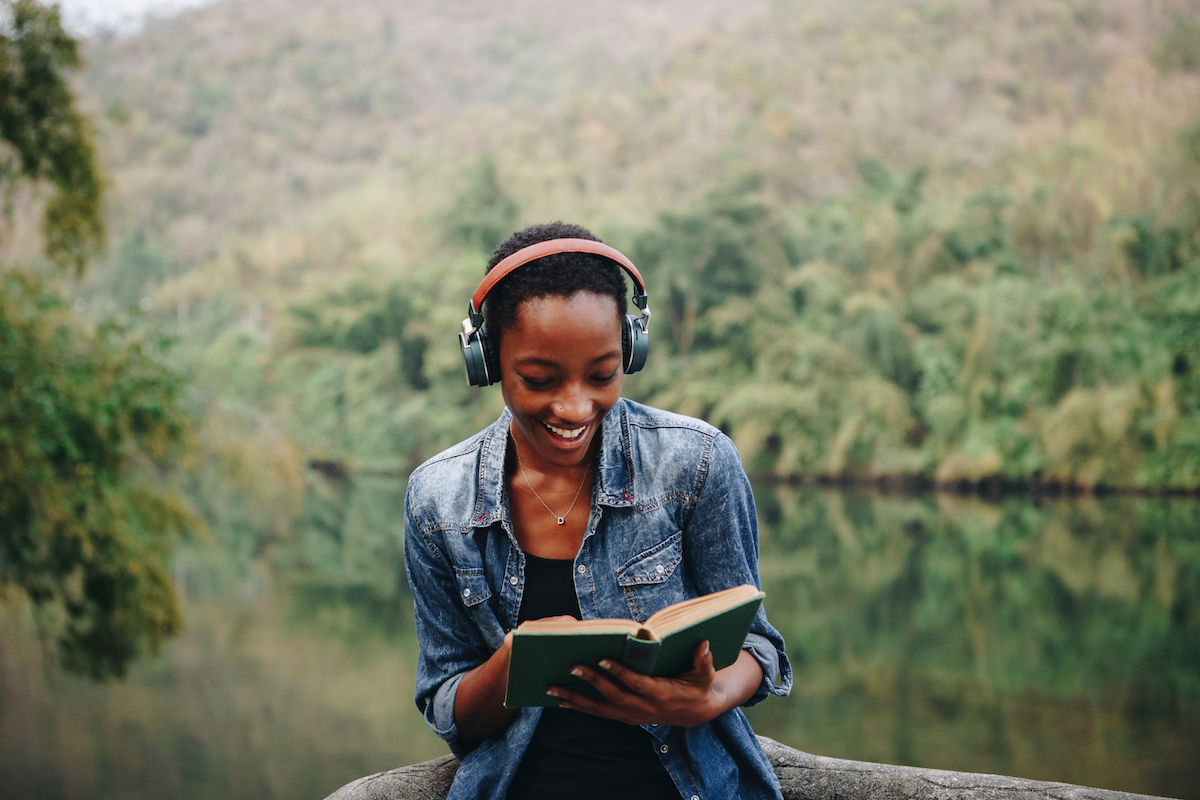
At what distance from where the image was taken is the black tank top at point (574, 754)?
1.41 metres

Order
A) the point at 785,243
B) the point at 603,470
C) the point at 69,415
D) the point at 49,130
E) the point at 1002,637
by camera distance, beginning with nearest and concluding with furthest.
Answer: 1. the point at 603,470
2. the point at 69,415
3. the point at 49,130
4. the point at 1002,637
5. the point at 785,243

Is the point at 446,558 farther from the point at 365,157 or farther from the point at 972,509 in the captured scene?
the point at 365,157

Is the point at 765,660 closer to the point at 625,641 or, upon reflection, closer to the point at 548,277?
the point at 625,641

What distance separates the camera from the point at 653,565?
4.75 feet

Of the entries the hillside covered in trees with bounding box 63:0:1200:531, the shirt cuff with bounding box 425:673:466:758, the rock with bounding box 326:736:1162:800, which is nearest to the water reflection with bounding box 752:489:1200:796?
the hillside covered in trees with bounding box 63:0:1200:531

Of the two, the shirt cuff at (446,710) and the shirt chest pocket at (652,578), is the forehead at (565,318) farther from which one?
the shirt cuff at (446,710)

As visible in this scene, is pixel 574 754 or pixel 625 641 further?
pixel 574 754

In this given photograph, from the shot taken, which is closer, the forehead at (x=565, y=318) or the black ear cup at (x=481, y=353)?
the forehead at (x=565, y=318)

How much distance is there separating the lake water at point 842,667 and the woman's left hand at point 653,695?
5.71 metres

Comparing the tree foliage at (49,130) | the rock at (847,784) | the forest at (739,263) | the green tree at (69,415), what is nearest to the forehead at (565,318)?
the rock at (847,784)

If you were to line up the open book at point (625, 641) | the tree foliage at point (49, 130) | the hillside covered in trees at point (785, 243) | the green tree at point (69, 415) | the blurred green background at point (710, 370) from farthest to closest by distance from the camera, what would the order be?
the hillside covered in trees at point (785, 243) → the blurred green background at point (710, 370) → the tree foliage at point (49, 130) → the green tree at point (69, 415) → the open book at point (625, 641)

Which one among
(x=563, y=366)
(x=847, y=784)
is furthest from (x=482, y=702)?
(x=847, y=784)

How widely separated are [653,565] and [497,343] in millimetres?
405

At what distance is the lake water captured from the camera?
8641 mm
